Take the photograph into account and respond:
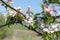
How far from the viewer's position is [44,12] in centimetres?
207

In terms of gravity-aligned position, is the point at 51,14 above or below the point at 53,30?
above

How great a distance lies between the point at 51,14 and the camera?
2064 millimetres

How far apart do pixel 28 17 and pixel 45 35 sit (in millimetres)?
233

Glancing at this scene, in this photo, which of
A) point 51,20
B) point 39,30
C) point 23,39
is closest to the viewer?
point 51,20

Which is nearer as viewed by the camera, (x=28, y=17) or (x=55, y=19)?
(x=55, y=19)

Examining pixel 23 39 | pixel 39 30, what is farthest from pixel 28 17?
pixel 23 39

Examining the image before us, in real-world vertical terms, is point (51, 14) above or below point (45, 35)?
above

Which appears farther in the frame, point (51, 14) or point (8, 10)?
point (8, 10)

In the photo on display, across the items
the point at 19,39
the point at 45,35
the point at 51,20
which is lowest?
the point at 19,39

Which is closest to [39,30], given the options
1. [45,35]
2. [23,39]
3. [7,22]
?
[45,35]

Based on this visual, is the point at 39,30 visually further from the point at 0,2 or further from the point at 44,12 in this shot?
the point at 0,2

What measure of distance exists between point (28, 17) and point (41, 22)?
175 millimetres

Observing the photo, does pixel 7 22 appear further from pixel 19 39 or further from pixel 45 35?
pixel 19 39

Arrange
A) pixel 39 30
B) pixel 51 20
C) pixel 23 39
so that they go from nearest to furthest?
1. pixel 51 20
2. pixel 39 30
3. pixel 23 39
